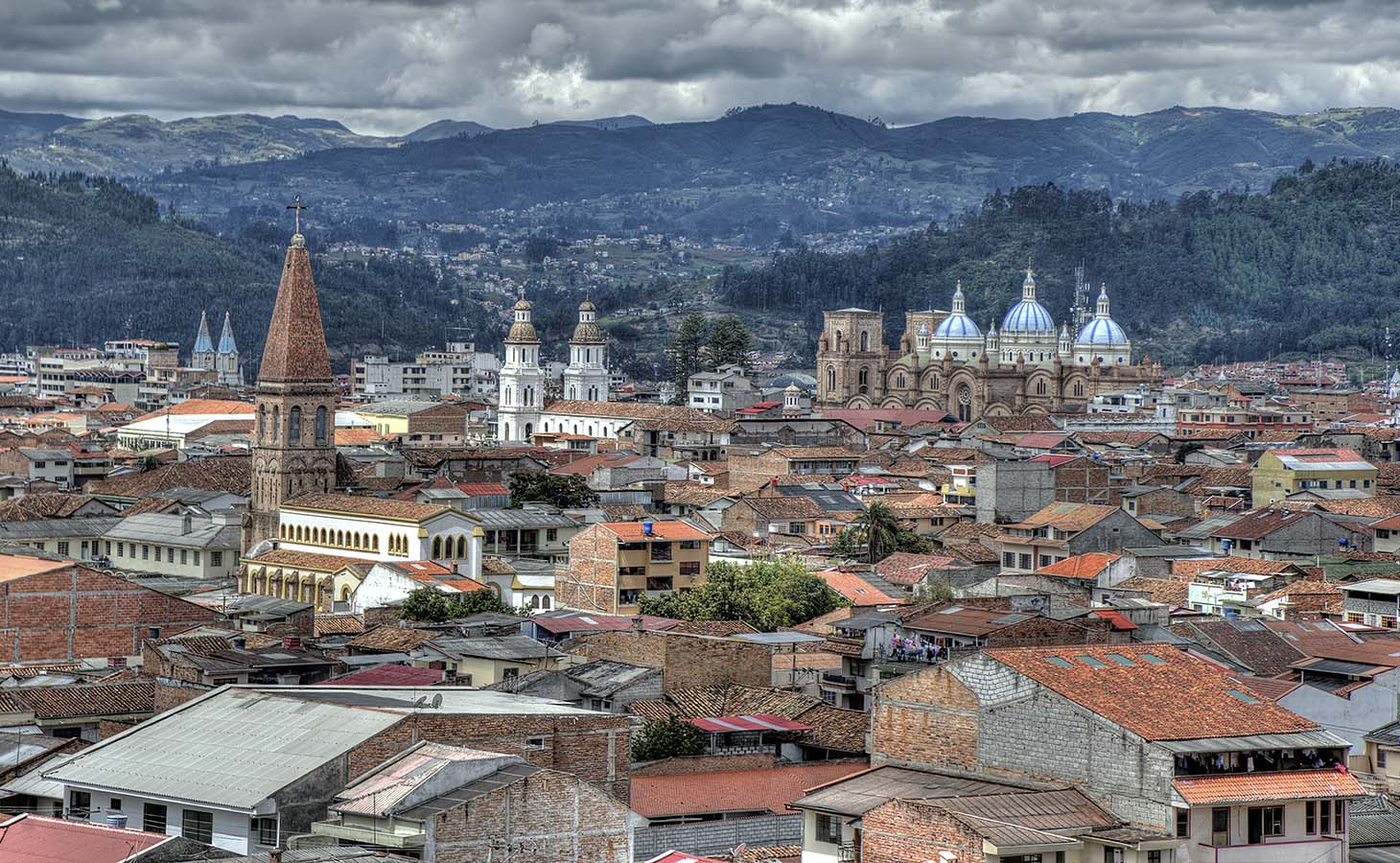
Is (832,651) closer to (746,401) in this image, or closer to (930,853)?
(930,853)

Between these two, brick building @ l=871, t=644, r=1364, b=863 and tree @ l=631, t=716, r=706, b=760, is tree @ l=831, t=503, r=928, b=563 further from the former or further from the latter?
brick building @ l=871, t=644, r=1364, b=863

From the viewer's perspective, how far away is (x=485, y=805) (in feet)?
91.1

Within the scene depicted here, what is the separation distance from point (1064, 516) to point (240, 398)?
302 feet

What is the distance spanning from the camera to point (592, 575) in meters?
63.6

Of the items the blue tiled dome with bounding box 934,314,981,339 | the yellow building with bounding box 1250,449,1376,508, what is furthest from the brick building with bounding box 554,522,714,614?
the blue tiled dome with bounding box 934,314,981,339

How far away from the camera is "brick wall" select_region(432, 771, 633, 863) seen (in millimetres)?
27500

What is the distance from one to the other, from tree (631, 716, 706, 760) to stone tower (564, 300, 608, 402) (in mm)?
102454

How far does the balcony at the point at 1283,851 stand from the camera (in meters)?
29.8

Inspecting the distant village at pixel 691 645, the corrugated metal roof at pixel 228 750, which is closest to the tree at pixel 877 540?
the distant village at pixel 691 645

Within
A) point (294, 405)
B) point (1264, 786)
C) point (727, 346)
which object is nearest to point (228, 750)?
point (1264, 786)

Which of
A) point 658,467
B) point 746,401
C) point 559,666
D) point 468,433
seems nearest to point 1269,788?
point 559,666

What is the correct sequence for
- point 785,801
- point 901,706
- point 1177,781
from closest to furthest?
point 1177,781, point 901,706, point 785,801

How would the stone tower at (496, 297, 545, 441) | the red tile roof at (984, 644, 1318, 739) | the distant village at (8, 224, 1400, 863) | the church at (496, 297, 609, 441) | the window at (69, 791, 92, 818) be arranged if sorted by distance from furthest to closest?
1. the stone tower at (496, 297, 545, 441)
2. the church at (496, 297, 609, 441)
3. the red tile roof at (984, 644, 1318, 739)
4. the window at (69, 791, 92, 818)
5. the distant village at (8, 224, 1400, 863)

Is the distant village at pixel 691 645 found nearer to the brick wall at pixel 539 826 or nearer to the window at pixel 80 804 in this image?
the brick wall at pixel 539 826
